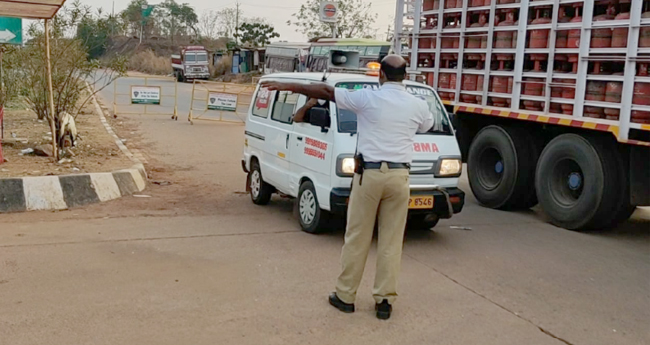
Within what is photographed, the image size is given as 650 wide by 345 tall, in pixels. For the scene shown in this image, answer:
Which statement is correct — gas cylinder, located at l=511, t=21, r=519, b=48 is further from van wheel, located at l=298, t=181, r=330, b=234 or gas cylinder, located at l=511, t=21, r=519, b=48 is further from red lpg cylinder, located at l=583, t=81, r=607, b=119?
van wheel, located at l=298, t=181, r=330, b=234

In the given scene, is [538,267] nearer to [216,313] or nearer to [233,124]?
[216,313]

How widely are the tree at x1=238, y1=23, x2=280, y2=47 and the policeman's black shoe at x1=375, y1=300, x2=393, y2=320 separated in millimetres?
60318

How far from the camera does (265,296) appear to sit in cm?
505

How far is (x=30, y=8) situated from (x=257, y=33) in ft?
184

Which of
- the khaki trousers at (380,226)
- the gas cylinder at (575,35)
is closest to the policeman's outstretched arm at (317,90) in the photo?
the khaki trousers at (380,226)

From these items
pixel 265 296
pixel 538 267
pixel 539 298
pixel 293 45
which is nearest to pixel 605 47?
pixel 538 267

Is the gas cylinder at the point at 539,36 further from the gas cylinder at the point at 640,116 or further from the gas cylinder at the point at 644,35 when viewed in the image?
the gas cylinder at the point at 640,116

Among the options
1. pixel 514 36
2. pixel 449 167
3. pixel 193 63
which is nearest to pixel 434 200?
pixel 449 167

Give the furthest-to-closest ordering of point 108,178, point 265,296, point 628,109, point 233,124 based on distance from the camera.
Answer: point 233,124, point 108,178, point 628,109, point 265,296

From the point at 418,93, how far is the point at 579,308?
326 centimetres

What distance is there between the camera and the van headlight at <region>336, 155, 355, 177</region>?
6633 mm

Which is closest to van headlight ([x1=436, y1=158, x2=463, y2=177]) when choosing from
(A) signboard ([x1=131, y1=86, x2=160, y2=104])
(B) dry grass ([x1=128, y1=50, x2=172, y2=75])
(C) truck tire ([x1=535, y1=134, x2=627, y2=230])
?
(C) truck tire ([x1=535, y1=134, x2=627, y2=230])

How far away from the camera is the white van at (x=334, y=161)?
668 centimetres

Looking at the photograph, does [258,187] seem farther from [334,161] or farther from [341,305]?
[341,305]
